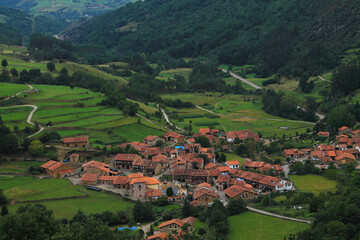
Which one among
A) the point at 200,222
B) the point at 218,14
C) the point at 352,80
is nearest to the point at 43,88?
the point at 200,222

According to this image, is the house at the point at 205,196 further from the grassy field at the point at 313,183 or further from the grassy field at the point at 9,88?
the grassy field at the point at 9,88

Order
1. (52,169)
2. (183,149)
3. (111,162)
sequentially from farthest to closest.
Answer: (183,149) < (111,162) < (52,169)

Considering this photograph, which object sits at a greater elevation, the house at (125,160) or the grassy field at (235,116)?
the grassy field at (235,116)

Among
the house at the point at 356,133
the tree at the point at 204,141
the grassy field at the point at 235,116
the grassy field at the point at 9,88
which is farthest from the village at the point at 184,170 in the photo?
the grassy field at the point at 9,88

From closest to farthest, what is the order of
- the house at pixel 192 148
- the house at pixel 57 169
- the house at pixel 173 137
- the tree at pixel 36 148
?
the house at pixel 57 169
the tree at pixel 36 148
the house at pixel 192 148
the house at pixel 173 137

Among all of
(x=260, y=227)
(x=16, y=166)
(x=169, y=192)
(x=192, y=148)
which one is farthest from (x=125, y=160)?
(x=260, y=227)

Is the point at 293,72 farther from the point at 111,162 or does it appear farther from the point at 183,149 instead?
the point at 111,162

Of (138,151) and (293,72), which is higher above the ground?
(293,72)

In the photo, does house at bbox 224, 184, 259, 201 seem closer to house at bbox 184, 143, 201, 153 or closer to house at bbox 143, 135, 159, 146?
house at bbox 184, 143, 201, 153
